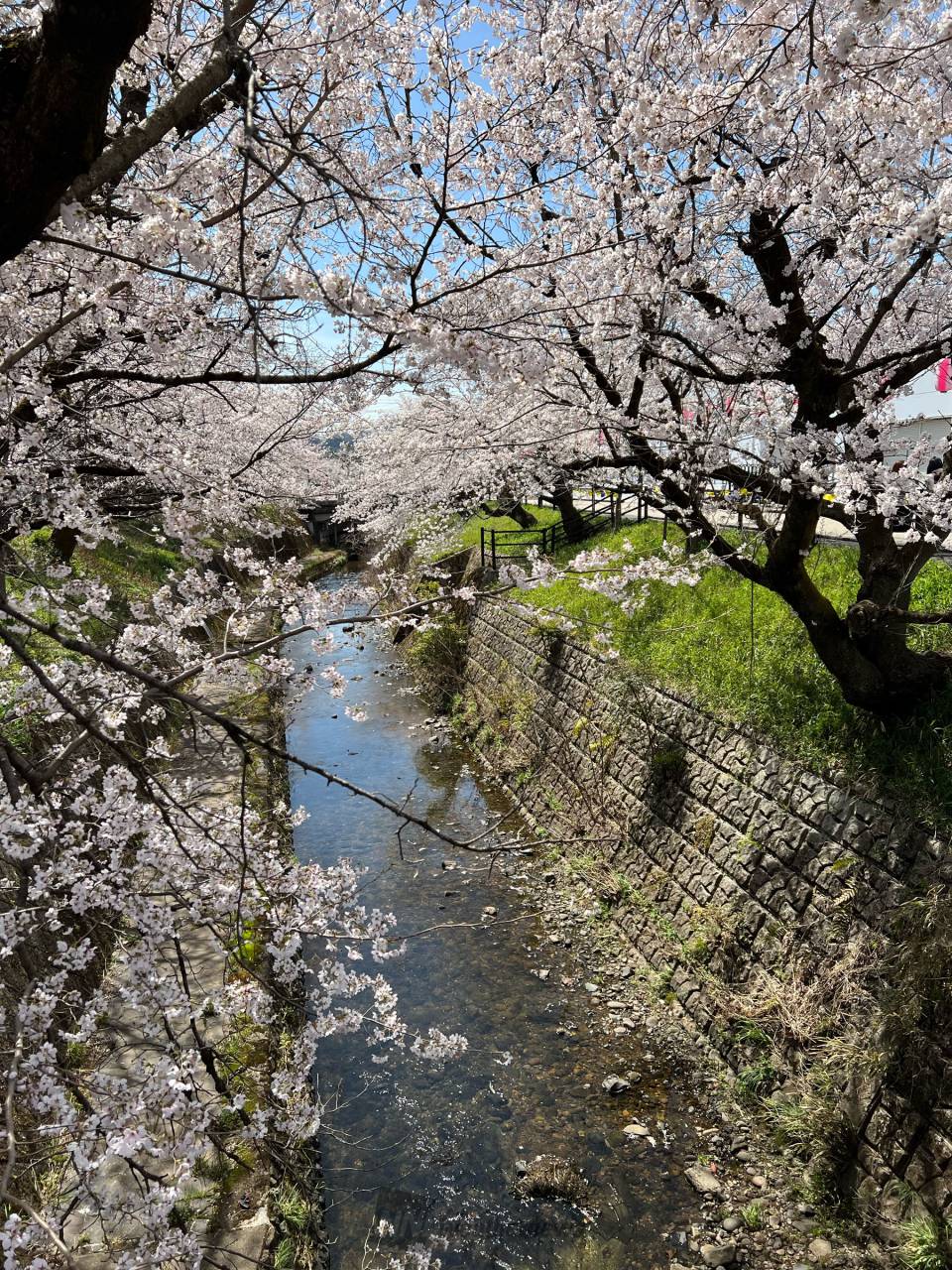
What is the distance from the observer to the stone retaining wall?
4602mm

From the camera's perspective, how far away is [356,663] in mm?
19750

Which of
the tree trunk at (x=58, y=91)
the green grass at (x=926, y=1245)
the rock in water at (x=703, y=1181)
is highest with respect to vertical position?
the tree trunk at (x=58, y=91)

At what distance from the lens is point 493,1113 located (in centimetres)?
604

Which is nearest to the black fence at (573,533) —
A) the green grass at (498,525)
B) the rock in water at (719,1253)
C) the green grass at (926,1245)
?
the green grass at (498,525)

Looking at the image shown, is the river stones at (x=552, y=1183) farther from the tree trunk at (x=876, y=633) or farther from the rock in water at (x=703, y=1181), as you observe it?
the tree trunk at (x=876, y=633)

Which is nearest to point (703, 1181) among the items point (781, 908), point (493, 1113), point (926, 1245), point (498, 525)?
point (926, 1245)

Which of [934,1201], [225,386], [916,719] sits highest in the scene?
[225,386]

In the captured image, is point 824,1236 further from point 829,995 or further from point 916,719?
point 916,719

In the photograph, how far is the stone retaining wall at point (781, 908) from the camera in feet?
15.1

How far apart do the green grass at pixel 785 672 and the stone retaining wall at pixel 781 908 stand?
227 mm

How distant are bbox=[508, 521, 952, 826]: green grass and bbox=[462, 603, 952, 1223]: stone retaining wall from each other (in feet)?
0.74

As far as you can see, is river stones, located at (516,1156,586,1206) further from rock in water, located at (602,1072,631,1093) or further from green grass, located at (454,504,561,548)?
green grass, located at (454,504,561,548)

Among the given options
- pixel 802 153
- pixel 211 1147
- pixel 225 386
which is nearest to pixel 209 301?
pixel 802 153

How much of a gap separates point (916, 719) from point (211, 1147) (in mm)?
5943
